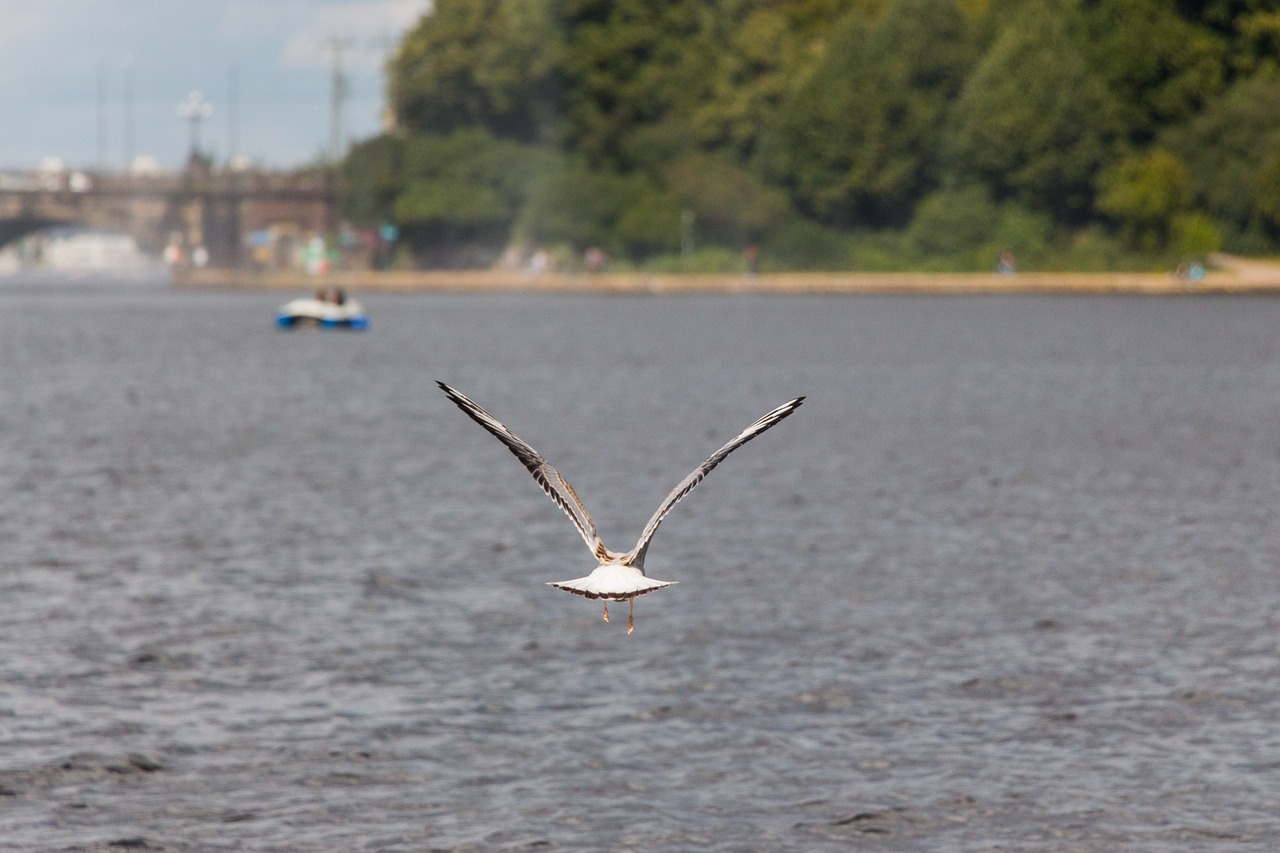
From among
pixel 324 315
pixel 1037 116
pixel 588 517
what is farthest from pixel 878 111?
pixel 588 517

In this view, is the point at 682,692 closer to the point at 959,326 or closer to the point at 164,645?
the point at 164,645

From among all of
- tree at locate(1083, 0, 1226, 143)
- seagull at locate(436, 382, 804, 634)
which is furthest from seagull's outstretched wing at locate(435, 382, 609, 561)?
tree at locate(1083, 0, 1226, 143)

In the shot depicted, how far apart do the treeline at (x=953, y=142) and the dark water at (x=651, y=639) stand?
93718mm

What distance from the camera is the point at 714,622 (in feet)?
117

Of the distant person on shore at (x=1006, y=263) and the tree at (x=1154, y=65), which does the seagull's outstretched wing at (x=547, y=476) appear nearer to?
the tree at (x=1154, y=65)

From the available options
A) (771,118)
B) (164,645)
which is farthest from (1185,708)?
(771,118)

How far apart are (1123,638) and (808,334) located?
10643 cm

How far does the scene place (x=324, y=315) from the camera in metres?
144

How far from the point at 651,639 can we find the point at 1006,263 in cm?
14533

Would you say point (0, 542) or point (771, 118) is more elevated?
point (771, 118)

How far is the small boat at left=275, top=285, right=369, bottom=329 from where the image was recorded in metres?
142

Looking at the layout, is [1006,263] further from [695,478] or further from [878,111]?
[695,478]

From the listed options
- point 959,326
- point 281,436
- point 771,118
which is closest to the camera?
point 281,436

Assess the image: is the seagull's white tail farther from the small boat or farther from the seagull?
the small boat
